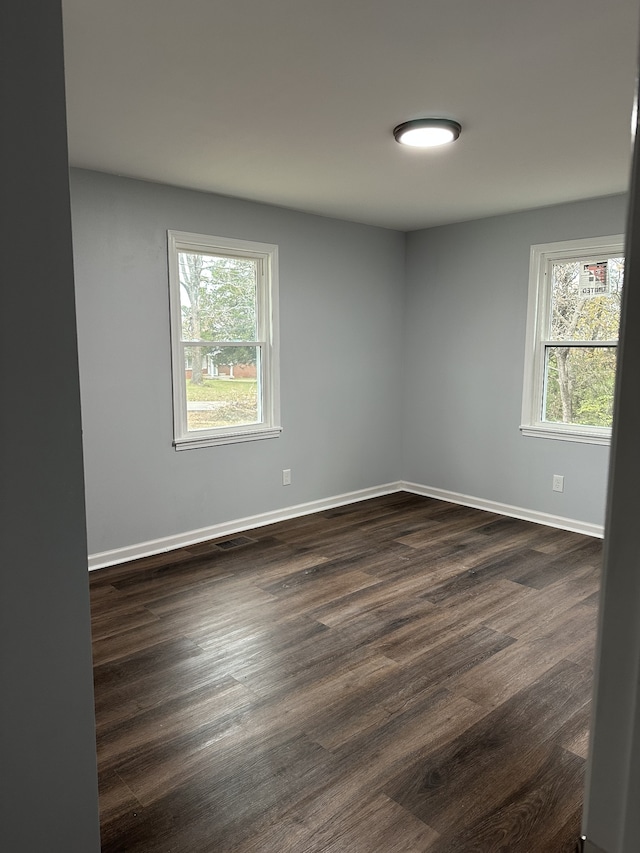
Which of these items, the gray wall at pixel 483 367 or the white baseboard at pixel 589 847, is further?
the gray wall at pixel 483 367

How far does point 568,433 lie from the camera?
15.5 feet

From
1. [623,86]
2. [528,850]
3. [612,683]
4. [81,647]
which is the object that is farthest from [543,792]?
[623,86]

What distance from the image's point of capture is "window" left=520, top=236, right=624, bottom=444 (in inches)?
177

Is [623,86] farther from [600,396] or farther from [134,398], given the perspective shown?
[134,398]

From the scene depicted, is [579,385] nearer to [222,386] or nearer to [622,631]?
[222,386]

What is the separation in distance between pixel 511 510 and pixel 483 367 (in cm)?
128

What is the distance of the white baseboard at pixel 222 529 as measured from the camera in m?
4.04

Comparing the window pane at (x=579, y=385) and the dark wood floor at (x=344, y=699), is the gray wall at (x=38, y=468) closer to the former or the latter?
the dark wood floor at (x=344, y=699)

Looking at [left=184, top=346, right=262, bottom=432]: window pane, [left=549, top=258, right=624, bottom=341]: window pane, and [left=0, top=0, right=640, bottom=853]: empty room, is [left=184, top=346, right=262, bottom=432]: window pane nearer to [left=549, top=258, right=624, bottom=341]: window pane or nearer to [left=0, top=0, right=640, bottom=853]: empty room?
[left=0, top=0, right=640, bottom=853]: empty room

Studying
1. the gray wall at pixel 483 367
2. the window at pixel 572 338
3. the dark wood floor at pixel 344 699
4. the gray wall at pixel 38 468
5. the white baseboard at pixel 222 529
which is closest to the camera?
the gray wall at pixel 38 468

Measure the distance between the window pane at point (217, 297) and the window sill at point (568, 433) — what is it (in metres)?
2.43

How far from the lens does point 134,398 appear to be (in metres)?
4.03

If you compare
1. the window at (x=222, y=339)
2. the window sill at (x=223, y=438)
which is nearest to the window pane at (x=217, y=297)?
the window at (x=222, y=339)

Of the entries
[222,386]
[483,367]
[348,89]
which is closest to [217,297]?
[222,386]
